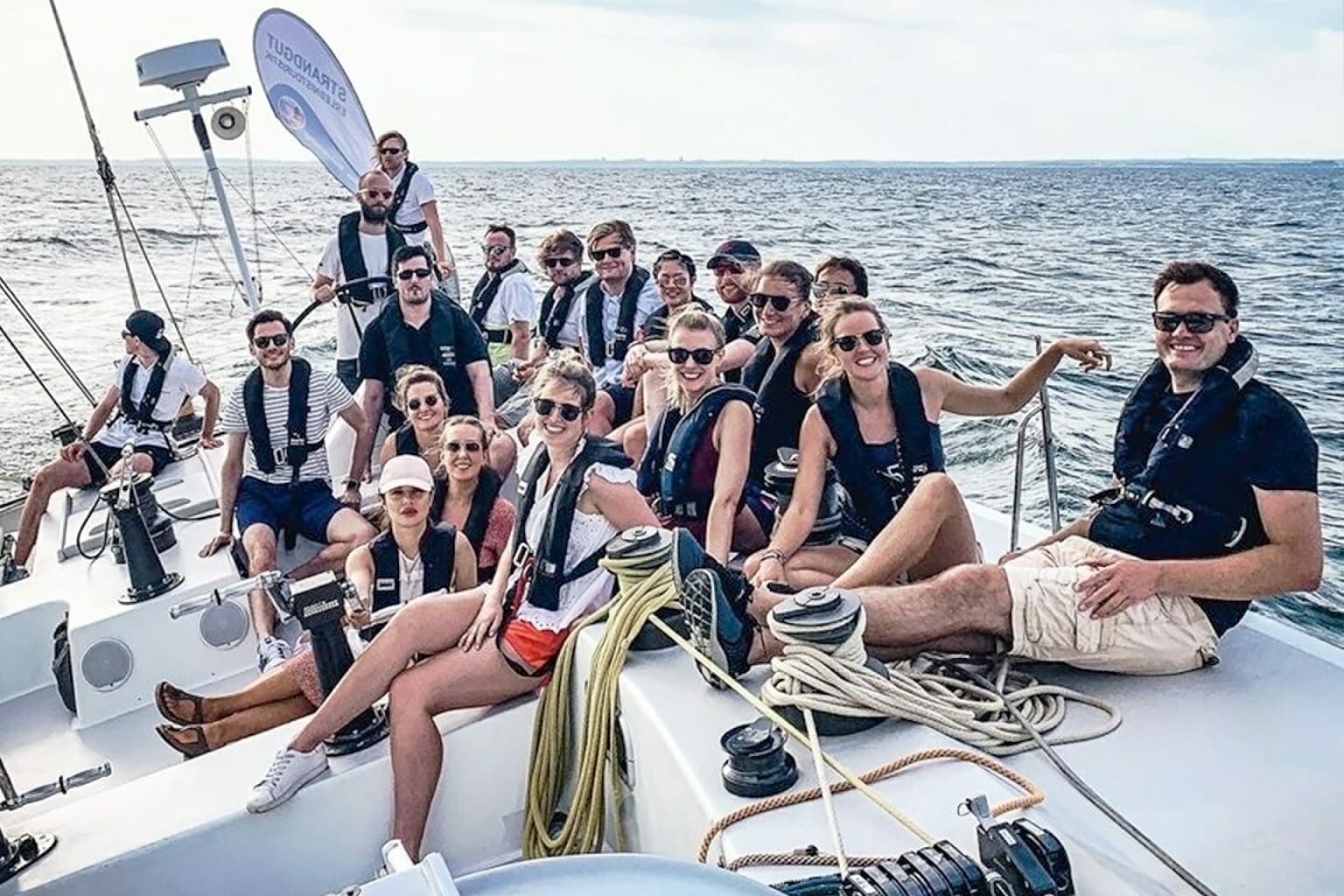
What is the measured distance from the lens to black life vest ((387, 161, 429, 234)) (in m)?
5.59

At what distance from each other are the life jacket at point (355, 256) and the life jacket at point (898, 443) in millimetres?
2993

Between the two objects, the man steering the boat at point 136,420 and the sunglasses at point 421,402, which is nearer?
the sunglasses at point 421,402

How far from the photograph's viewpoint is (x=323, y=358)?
11516 mm

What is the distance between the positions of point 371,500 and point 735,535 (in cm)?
181

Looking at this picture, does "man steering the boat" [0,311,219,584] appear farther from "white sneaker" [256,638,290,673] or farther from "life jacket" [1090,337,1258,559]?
"life jacket" [1090,337,1258,559]

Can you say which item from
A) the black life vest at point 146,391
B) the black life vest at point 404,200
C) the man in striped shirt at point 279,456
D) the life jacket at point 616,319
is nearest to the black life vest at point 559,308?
the life jacket at point 616,319

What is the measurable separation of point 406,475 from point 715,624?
47.1 inches

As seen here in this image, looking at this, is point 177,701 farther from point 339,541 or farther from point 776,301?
point 776,301

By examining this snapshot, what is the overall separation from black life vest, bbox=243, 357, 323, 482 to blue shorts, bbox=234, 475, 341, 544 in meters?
0.09

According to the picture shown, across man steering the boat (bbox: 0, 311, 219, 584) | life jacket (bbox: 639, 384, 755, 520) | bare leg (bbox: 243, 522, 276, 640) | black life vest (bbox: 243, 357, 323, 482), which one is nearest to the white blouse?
life jacket (bbox: 639, 384, 755, 520)

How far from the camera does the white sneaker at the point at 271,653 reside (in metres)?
3.35

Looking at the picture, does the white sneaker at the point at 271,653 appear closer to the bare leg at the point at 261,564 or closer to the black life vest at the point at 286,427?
the bare leg at the point at 261,564

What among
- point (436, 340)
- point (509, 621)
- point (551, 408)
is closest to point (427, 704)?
point (509, 621)

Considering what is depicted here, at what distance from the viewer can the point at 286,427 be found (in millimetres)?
3920
